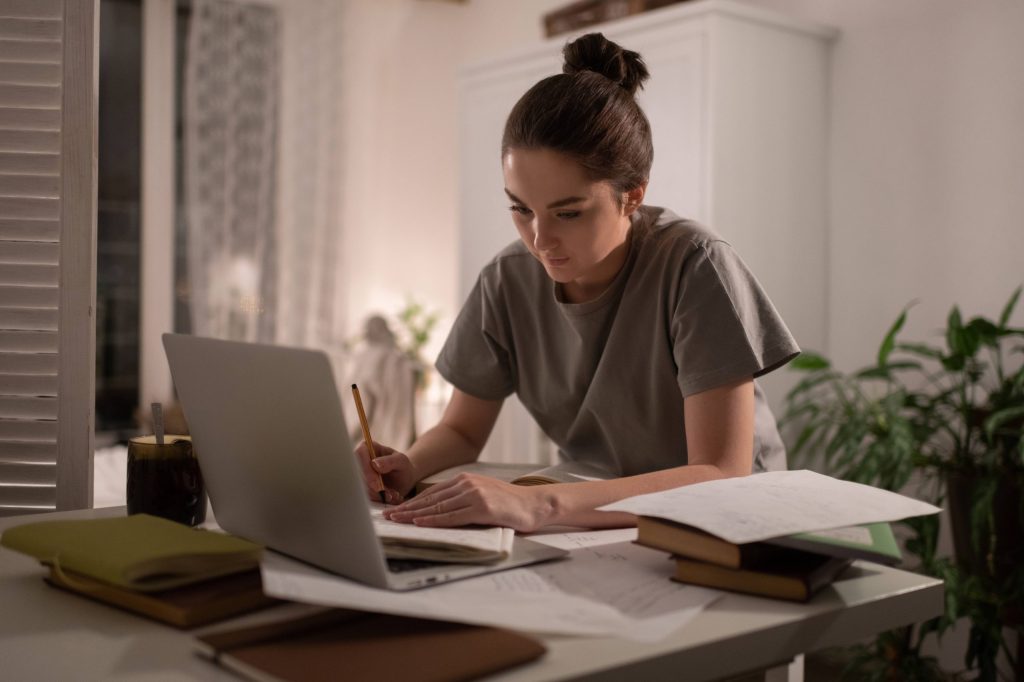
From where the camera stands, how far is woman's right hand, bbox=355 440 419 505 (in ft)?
4.25

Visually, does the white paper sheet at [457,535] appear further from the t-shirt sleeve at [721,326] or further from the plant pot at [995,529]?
the plant pot at [995,529]

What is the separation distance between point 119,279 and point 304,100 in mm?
1114

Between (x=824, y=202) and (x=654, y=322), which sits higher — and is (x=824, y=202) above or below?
above

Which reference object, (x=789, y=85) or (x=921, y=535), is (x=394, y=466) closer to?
(x=921, y=535)

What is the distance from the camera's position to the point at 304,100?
453cm

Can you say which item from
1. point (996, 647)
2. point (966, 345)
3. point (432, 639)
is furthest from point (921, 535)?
point (432, 639)

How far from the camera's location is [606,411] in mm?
1525

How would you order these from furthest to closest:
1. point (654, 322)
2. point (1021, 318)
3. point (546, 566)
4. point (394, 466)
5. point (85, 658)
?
1. point (1021, 318)
2. point (654, 322)
3. point (394, 466)
4. point (546, 566)
5. point (85, 658)

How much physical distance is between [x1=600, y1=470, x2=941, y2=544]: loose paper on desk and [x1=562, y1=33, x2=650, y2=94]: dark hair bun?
713 mm

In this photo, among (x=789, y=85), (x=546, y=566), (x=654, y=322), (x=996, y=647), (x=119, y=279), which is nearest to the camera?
(x=546, y=566)

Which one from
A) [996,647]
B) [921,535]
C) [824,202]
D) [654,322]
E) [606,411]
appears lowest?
[996,647]

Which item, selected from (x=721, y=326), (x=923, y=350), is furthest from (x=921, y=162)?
(x=721, y=326)

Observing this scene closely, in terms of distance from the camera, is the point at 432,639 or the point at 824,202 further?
the point at 824,202

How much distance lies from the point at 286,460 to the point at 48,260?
724 mm
